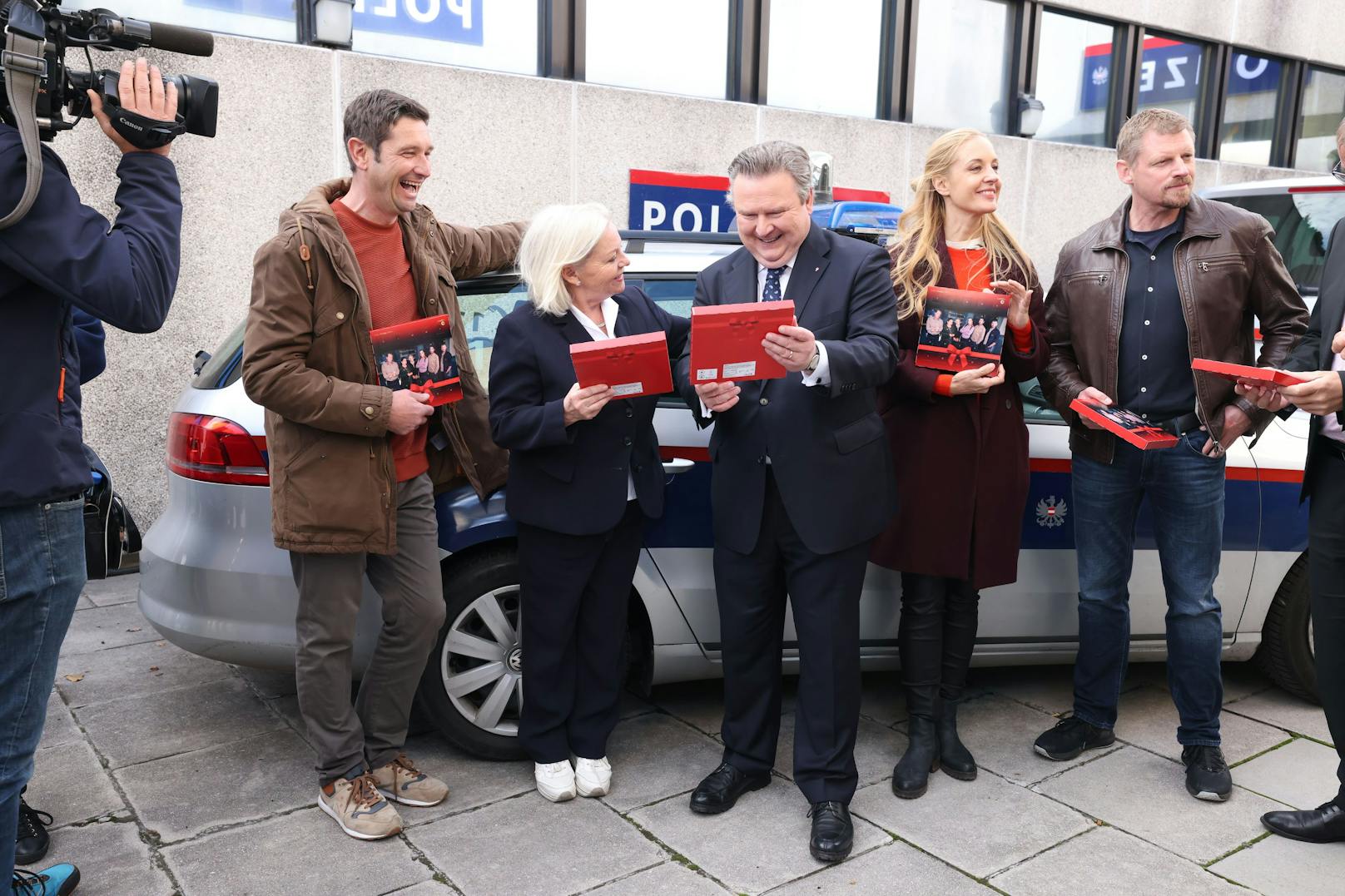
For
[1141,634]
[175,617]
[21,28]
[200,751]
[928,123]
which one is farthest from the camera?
[928,123]

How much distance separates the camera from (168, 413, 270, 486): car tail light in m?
3.28

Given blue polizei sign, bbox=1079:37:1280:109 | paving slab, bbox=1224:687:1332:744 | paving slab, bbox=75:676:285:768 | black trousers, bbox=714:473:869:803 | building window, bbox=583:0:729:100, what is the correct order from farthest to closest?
blue polizei sign, bbox=1079:37:1280:109 → building window, bbox=583:0:729:100 → paving slab, bbox=1224:687:1332:744 → paving slab, bbox=75:676:285:768 → black trousers, bbox=714:473:869:803

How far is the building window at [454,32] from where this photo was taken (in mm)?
7102

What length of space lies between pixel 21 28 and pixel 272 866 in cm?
211

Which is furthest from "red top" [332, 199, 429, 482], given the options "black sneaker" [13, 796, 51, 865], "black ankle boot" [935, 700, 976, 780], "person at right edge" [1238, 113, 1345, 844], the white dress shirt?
"person at right edge" [1238, 113, 1345, 844]

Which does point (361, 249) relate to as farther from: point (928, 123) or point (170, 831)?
point (928, 123)

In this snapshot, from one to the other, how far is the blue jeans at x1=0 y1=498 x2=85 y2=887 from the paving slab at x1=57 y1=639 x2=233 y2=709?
1959 millimetres

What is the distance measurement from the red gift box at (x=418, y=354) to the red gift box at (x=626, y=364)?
1.31ft

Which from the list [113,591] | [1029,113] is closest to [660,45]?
[1029,113]

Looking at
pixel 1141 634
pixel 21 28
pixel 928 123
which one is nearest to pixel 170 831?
pixel 21 28

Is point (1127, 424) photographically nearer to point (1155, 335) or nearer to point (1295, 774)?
point (1155, 335)

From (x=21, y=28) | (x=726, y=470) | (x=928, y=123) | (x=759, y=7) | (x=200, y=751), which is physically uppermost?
(x=759, y=7)

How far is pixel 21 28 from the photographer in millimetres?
1952

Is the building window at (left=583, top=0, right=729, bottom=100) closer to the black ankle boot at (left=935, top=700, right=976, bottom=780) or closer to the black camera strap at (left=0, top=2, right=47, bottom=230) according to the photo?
the black ankle boot at (left=935, top=700, right=976, bottom=780)
